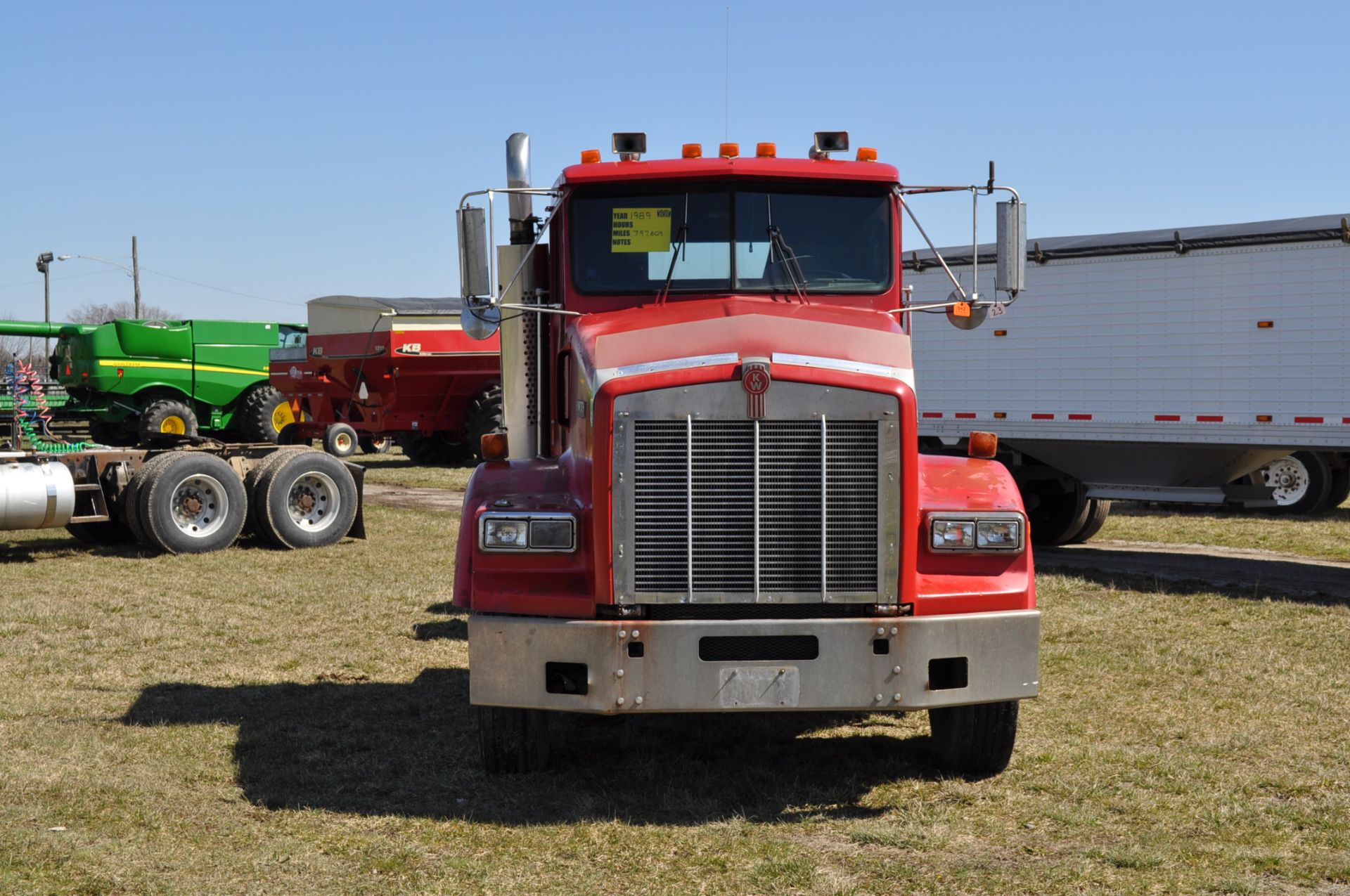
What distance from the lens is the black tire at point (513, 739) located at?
6160 millimetres

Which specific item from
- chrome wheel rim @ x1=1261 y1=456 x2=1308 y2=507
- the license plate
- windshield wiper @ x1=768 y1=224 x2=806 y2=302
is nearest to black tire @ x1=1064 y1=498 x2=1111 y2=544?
chrome wheel rim @ x1=1261 y1=456 x2=1308 y2=507

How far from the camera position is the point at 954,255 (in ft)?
50.1

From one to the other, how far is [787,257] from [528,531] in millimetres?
1996

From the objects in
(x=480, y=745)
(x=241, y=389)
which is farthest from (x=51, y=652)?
(x=241, y=389)

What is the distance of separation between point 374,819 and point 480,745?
29.0 inches

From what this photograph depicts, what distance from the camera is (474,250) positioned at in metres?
6.64

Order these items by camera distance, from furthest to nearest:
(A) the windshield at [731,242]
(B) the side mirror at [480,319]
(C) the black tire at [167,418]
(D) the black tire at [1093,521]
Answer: (C) the black tire at [167,418] → (D) the black tire at [1093,521] → (A) the windshield at [731,242] → (B) the side mirror at [480,319]

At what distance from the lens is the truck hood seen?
224 inches

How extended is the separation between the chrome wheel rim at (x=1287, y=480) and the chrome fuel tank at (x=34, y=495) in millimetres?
13534

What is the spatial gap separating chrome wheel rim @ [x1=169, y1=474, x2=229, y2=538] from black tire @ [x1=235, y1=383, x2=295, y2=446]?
619 inches

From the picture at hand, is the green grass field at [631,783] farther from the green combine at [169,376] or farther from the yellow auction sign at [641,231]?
the green combine at [169,376]

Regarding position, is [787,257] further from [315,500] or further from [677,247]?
[315,500]

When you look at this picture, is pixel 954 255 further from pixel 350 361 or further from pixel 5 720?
pixel 350 361

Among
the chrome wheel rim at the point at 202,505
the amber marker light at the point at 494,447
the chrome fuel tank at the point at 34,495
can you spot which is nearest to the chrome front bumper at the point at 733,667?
the amber marker light at the point at 494,447
